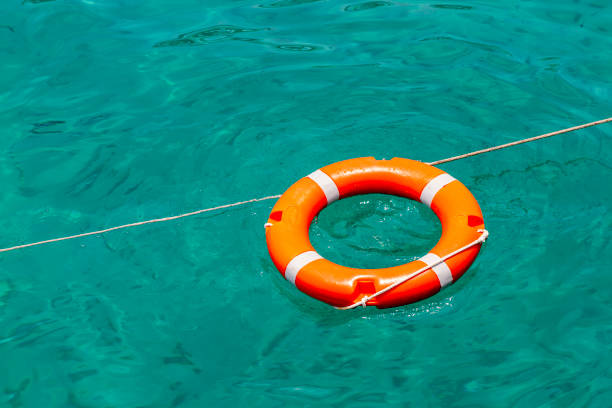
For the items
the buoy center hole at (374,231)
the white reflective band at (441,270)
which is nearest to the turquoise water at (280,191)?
the buoy center hole at (374,231)

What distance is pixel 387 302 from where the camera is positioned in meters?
3.97

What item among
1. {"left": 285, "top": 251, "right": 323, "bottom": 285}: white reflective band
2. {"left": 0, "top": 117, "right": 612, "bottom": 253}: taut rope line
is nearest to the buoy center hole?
{"left": 285, "top": 251, "right": 323, "bottom": 285}: white reflective band

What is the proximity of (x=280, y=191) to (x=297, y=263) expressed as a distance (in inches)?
36.5

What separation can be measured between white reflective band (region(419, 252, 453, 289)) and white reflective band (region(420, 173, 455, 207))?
1.95ft

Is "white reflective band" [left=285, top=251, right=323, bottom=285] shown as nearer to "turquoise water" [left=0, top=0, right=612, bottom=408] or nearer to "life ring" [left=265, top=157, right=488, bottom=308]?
"life ring" [left=265, top=157, right=488, bottom=308]

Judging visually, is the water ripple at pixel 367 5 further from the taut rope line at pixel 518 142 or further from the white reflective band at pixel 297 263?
the white reflective band at pixel 297 263

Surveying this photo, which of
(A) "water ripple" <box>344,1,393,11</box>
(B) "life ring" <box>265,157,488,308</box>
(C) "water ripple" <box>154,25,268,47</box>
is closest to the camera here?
(B) "life ring" <box>265,157,488,308</box>

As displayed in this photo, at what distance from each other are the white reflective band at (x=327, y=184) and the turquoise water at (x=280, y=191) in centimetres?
16

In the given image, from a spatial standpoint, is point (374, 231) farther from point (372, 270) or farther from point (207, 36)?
point (207, 36)

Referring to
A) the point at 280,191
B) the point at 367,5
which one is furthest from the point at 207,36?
the point at 280,191

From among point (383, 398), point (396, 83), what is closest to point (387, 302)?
point (383, 398)

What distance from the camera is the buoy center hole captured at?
4406mm

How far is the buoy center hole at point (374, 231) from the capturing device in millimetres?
4406

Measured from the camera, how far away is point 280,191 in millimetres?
4930
